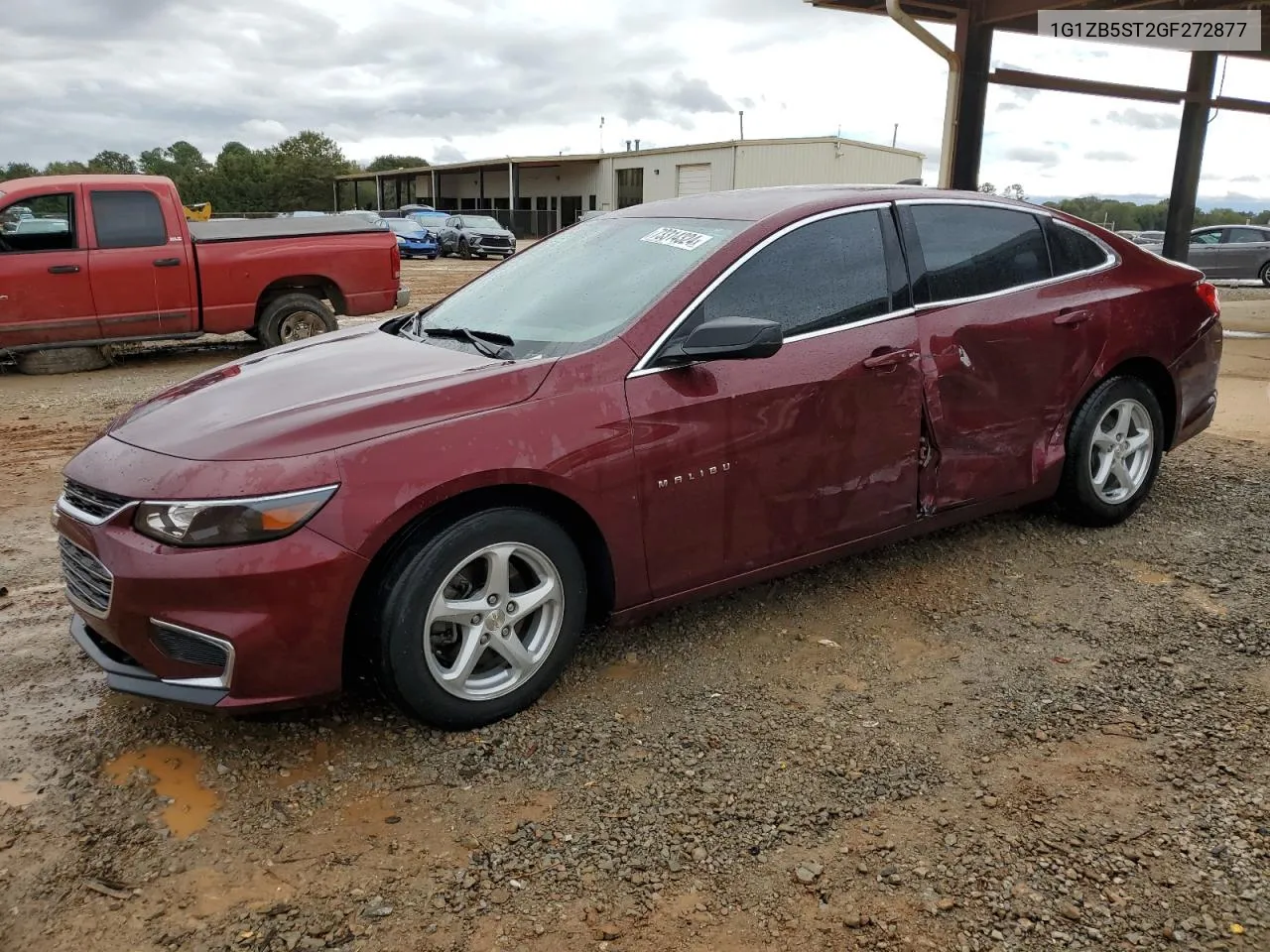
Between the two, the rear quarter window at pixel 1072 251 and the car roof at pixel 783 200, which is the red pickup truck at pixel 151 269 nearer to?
the car roof at pixel 783 200

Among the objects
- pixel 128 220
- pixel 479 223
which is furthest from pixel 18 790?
pixel 479 223

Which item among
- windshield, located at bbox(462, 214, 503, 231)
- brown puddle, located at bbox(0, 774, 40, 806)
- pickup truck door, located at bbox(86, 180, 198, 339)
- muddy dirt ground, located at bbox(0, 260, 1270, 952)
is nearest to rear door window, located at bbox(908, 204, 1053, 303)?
muddy dirt ground, located at bbox(0, 260, 1270, 952)

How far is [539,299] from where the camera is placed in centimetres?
374

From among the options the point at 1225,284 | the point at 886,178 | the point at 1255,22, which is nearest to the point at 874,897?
the point at 1255,22

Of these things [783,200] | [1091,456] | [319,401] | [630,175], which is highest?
[630,175]

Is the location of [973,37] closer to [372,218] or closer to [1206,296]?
[1206,296]

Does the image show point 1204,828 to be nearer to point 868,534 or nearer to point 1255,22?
point 868,534

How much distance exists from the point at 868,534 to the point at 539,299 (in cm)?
157

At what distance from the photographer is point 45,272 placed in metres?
8.93

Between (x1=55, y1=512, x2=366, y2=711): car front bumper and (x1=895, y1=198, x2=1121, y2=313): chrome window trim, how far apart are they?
2.50 metres

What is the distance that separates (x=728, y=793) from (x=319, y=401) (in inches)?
66.7

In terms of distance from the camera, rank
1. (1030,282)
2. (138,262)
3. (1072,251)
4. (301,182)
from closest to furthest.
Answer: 1. (1030,282)
2. (1072,251)
3. (138,262)
4. (301,182)

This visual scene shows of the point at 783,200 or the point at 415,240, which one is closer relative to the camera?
the point at 783,200

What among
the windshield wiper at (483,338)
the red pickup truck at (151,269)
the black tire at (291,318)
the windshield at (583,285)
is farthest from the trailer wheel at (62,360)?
the windshield wiper at (483,338)
